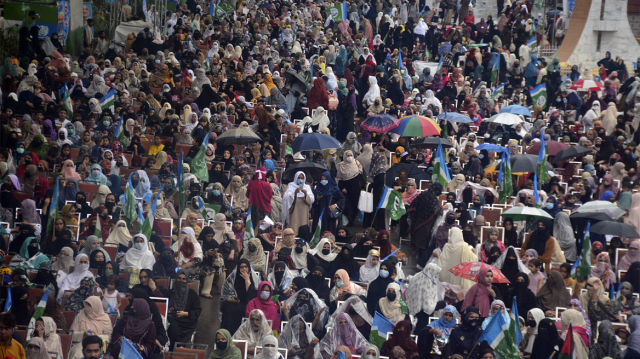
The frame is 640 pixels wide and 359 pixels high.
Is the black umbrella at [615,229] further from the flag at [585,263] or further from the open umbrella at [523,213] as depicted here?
the flag at [585,263]

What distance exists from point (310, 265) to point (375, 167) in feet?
12.4

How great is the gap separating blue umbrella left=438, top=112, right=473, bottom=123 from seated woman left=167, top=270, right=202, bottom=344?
9.20m

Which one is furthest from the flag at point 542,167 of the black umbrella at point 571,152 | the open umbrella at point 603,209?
the open umbrella at point 603,209

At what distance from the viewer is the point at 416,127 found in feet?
55.9

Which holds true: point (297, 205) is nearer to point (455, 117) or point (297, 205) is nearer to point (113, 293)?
point (113, 293)

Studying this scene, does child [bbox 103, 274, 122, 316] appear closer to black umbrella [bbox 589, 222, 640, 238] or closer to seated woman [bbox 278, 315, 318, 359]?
seated woman [bbox 278, 315, 318, 359]

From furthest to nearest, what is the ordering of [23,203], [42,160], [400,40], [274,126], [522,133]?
[400,40] → [522,133] → [274,126] → [42,160] → [23,203]

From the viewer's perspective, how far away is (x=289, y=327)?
10.8 metres

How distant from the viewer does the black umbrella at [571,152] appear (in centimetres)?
1728

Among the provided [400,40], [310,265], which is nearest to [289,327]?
[310,265]

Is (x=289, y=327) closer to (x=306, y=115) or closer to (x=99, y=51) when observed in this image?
(x=306, y=115)

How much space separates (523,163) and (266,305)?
22.5 ft

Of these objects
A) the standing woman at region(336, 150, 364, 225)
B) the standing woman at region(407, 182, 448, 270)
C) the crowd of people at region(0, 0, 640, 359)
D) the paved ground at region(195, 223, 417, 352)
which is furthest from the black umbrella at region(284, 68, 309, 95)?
the paved ground at region(195, 223, 417, 352)

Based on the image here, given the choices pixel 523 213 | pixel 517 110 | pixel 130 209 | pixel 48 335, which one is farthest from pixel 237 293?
pixel 517 110
